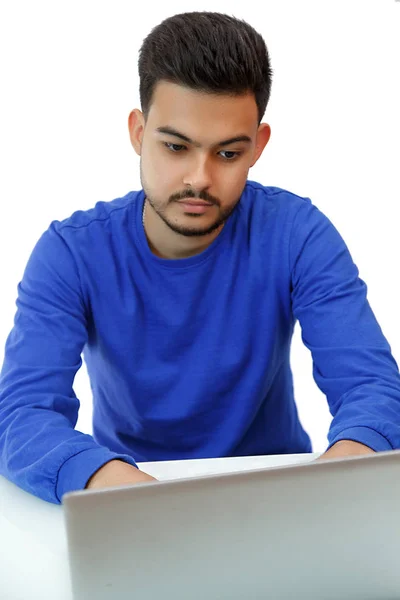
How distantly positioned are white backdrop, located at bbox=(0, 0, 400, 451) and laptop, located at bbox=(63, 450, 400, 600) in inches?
68.6

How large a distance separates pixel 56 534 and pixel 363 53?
1925 mm

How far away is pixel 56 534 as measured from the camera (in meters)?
0.97

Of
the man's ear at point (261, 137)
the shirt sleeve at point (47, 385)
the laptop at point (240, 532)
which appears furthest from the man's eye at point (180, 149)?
the laptop at point (240, 532)

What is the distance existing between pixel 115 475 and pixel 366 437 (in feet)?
1.11

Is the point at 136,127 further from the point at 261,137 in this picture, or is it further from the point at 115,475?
the point at 115,475

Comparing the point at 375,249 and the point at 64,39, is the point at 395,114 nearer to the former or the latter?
the point at 375,249

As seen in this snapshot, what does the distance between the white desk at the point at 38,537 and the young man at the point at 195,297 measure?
9 cm

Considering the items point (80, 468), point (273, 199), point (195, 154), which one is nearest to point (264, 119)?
point (273, 199)

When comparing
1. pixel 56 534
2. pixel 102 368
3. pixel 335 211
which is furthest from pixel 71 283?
pixel 335 211

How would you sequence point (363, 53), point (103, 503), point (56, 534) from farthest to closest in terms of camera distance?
point (363, 53) → point (56, 534) → point (103, 503)

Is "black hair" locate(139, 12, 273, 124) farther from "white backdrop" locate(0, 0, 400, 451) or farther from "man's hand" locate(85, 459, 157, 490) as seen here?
"white backdrop" locate(0, 0, 400, 451)

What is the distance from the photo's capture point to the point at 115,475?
3.27 ft

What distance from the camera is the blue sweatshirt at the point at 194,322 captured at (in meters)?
1.27

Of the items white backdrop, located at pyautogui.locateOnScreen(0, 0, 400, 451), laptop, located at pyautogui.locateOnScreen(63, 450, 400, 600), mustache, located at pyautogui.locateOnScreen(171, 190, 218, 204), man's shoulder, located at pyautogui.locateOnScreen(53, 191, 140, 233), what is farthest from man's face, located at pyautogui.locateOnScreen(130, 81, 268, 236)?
white backdrop, located at pyautogui.locateOnScreen(0, 0, 400, 451)
